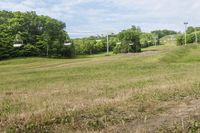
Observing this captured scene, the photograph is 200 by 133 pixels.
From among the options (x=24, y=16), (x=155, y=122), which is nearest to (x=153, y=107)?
(x=155, y=122)

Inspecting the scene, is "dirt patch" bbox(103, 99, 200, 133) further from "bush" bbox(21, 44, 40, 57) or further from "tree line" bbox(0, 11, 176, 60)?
"bush" bbox(21, 44, 40, 57)

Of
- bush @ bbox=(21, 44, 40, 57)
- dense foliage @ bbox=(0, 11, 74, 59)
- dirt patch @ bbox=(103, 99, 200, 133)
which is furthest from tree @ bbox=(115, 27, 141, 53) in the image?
dirt patch @ bbox=(103, 99, 200, 133)

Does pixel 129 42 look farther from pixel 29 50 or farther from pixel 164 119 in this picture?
pixel 164 119

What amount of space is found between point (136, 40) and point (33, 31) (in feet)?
149

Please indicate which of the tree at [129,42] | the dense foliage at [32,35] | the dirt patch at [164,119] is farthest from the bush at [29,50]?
the dirt patch at [164,119]

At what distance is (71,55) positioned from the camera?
14975 cm

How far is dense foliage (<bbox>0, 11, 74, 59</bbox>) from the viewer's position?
123m

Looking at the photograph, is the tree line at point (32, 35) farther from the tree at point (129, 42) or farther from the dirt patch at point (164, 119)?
the dirt patch at point (164, 119)

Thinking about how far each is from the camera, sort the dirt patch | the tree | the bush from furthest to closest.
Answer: the tree, the bush, the dirt patch

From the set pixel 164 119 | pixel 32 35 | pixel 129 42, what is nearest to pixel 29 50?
pixel 32 35

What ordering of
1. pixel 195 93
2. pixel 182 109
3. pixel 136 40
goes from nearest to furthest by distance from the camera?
pixel 182 109, pixel 195 93, pixel 136 40

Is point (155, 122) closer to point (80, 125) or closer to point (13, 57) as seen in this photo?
point (80, 125)

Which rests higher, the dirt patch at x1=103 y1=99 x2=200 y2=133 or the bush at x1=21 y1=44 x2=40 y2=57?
the dirt patch at x1=103 y1=99 x2=200 y2=133

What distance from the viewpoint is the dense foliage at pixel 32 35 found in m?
123
